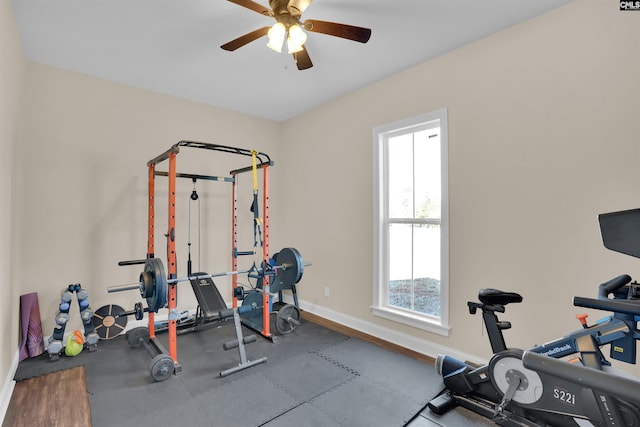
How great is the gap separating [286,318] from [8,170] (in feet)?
9.01

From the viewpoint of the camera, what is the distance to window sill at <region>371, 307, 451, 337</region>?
9.48 feet

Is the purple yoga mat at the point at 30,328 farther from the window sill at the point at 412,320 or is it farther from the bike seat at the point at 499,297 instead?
the bike seat at the point at 499,297

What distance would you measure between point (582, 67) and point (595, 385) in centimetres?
233

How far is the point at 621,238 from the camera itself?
1.45m

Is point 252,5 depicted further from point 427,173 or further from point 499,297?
point 499,297

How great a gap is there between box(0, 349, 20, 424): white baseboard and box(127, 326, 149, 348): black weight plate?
32.7 inches

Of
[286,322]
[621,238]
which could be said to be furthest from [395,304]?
[621,238]

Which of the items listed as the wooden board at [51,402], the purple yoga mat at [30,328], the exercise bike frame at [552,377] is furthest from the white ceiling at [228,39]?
the wooden board at [51,402]

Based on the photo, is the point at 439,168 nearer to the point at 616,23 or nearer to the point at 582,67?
the point at 582,67

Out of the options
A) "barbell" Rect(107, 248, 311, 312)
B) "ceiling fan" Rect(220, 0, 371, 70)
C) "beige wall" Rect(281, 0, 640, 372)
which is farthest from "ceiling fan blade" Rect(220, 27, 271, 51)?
"barbell" Rect(107, 248, 311, 312)

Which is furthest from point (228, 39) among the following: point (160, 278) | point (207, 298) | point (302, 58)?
point (207, 298)

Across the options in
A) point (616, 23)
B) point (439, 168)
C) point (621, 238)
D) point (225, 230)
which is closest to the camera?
point (621, 238)

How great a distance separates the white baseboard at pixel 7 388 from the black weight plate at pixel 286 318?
2.17 meters

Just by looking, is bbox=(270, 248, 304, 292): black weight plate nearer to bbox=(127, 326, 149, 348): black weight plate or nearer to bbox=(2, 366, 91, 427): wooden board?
bbox=(127, 326, 149, 348): black weight plate
